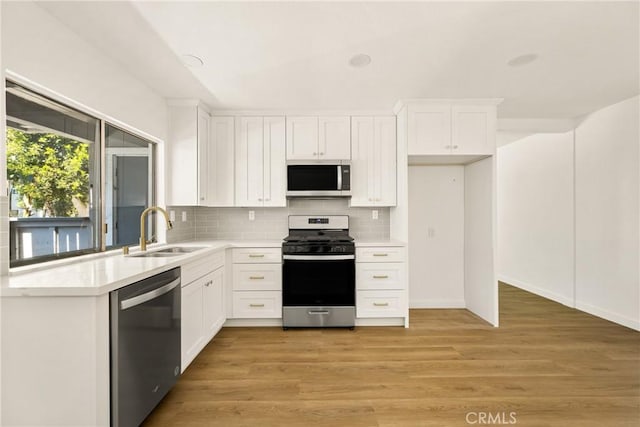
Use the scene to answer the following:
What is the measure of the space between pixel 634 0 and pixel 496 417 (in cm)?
255

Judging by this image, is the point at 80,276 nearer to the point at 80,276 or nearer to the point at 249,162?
the point at 80,276

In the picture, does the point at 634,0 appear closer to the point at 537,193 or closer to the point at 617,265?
the point at 617,265

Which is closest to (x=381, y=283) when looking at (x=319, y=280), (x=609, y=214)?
(x=319, y=280)

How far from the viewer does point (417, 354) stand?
2.65 metres

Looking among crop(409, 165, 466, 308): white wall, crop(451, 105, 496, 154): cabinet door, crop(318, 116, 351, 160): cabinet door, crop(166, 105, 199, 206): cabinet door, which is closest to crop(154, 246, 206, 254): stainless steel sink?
crop(166, 105, 199, 206): cabinet door

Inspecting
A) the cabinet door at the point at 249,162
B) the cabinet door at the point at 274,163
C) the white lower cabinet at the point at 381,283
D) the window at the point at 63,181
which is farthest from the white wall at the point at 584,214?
the window at the point at 63,181

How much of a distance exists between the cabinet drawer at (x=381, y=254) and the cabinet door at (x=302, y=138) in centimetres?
123

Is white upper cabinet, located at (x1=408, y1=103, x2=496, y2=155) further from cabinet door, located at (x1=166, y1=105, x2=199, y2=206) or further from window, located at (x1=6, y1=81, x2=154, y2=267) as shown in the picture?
window, located at (x1=6, y1=81, x2=154, y2=267)

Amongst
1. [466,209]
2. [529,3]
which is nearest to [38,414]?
[529,3]

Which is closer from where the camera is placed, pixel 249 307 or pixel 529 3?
pixel 529 3

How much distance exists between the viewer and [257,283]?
131 inches

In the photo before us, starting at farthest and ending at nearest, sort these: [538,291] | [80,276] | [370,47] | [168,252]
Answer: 1. [538,291]
2. [168,252]
3. [370,47]
4. [80,276]

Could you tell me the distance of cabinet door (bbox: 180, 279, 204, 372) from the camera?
2.24m

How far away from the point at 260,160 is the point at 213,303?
1677mm
